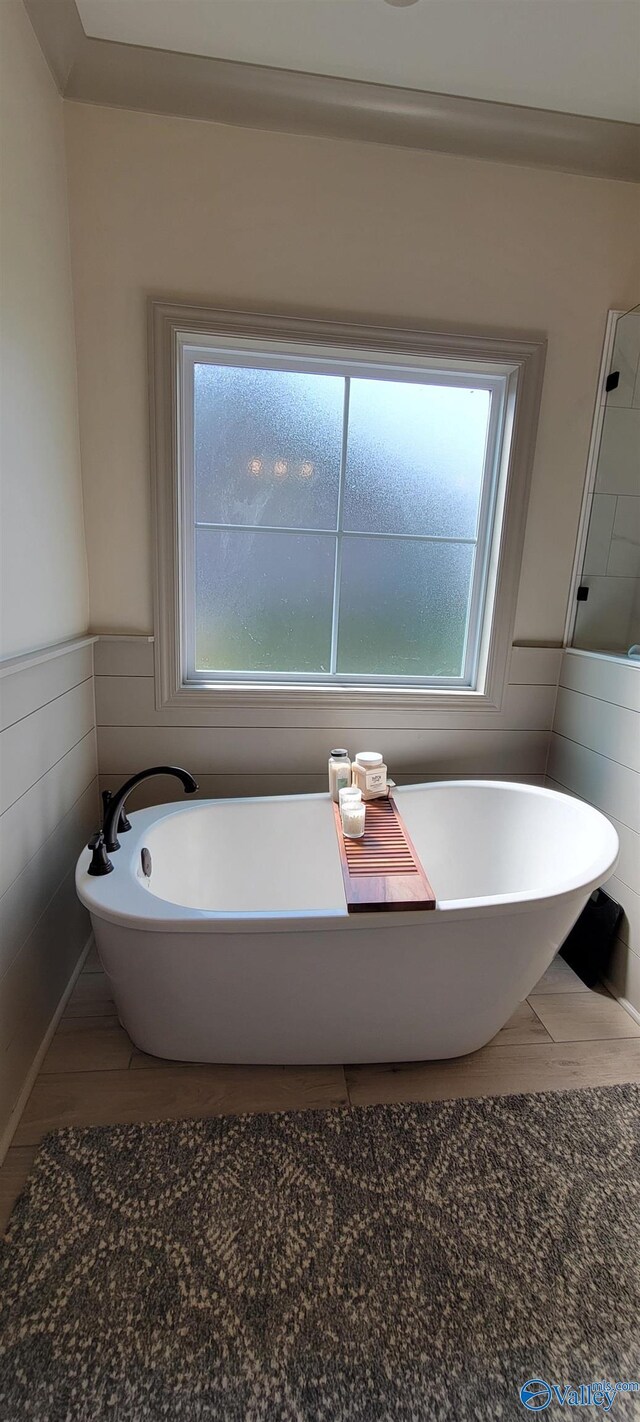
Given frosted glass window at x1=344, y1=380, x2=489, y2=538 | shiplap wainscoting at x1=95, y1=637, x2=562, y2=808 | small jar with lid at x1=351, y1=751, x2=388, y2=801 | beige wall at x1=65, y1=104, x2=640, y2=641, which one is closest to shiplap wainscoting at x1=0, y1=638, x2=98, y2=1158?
shiplap wainscoting at x1=95, y1=637, x2=562, y2=808

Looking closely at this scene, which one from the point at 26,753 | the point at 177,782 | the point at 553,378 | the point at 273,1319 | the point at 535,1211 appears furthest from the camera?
the point at 177,782

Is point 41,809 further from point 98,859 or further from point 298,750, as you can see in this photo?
point 298,750

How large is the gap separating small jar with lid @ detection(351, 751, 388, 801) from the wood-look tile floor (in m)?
0.74

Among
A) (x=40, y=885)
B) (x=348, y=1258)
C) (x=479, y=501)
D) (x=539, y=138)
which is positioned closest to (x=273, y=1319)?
(x=348, y=1258)

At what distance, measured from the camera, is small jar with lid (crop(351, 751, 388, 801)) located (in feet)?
5.78

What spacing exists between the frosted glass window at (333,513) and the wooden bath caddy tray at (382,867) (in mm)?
545

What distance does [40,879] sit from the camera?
4.52 ft

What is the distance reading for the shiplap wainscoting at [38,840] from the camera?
1.19 m

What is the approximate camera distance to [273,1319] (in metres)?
0.91

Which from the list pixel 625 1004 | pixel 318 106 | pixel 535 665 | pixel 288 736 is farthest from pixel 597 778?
pixel 318 106

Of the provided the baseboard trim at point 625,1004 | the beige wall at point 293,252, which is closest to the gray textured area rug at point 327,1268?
the baseboard trim at point 625,1004

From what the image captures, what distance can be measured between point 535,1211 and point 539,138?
2.63 meters

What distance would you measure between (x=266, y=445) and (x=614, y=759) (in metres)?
1.49

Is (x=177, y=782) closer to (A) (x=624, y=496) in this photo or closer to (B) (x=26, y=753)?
(B) (x=26, y=753)
